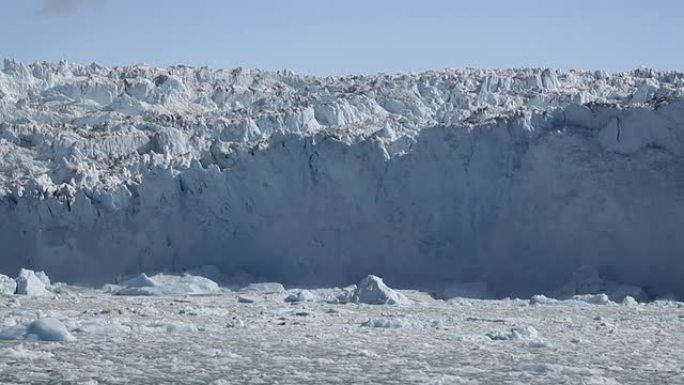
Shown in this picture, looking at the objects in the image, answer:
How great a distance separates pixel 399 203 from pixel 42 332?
807 centimetres

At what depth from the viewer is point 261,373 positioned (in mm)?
8094

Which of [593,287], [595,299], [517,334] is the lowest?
[517,334]

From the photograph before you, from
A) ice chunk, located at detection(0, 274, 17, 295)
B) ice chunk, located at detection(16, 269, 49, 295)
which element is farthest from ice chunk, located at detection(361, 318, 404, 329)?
ice chunk, located at detection(0, 274, 17, 295)

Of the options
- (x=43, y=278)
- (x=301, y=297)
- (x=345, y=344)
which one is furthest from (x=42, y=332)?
(x=43, y=278)

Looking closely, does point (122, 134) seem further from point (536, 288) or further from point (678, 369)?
point (678, 369)

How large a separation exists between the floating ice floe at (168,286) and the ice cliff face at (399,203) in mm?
705

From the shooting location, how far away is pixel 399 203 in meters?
16.9

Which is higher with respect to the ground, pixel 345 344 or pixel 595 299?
pixel 595 299

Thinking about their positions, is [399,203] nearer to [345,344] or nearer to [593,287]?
[593,287]

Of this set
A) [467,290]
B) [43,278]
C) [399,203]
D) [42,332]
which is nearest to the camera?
[42,332]

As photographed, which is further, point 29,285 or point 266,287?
point 266,287

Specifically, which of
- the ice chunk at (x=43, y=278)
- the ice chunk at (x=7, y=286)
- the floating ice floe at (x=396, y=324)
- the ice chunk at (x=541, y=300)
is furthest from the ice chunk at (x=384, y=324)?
the ice chunk at (x=43, y=278)

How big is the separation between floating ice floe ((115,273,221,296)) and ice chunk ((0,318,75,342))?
6084mm

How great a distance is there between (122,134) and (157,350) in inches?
531
